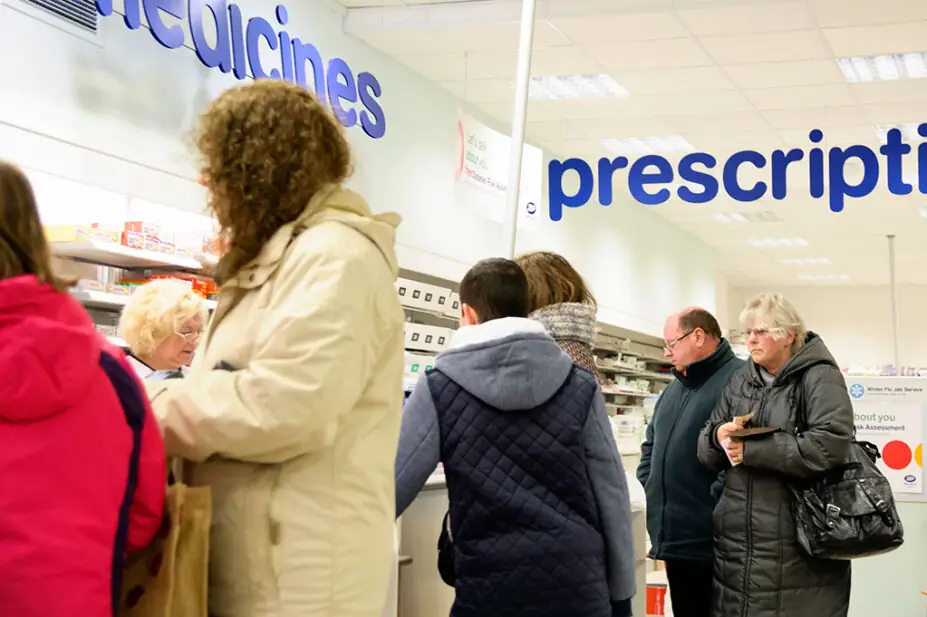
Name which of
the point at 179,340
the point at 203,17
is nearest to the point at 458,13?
the point at 203,17

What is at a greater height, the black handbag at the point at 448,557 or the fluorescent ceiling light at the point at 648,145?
the fluorescent ceiling light at the point at 648,145

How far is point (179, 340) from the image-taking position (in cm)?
342

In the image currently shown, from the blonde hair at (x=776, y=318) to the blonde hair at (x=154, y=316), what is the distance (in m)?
1.85

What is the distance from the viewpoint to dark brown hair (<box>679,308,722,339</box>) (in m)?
3.87

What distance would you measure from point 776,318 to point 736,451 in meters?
0.49

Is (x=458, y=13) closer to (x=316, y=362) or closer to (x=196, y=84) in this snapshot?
(x=196, y=84)

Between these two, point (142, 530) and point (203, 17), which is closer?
point (142, 530)

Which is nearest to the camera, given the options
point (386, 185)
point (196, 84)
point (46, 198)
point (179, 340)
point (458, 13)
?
point (179, 340)

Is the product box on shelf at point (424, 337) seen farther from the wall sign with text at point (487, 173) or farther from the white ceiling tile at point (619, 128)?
the white ceiling tile at point (619, 128)

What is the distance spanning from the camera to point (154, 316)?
3.38 m

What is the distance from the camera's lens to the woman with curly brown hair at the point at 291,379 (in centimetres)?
154

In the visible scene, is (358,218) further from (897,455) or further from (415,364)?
(415,364)

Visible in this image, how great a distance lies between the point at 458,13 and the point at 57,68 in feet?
9.85

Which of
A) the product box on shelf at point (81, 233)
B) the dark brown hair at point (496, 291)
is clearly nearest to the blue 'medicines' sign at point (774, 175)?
the product box on shelf at point (81, 233)
